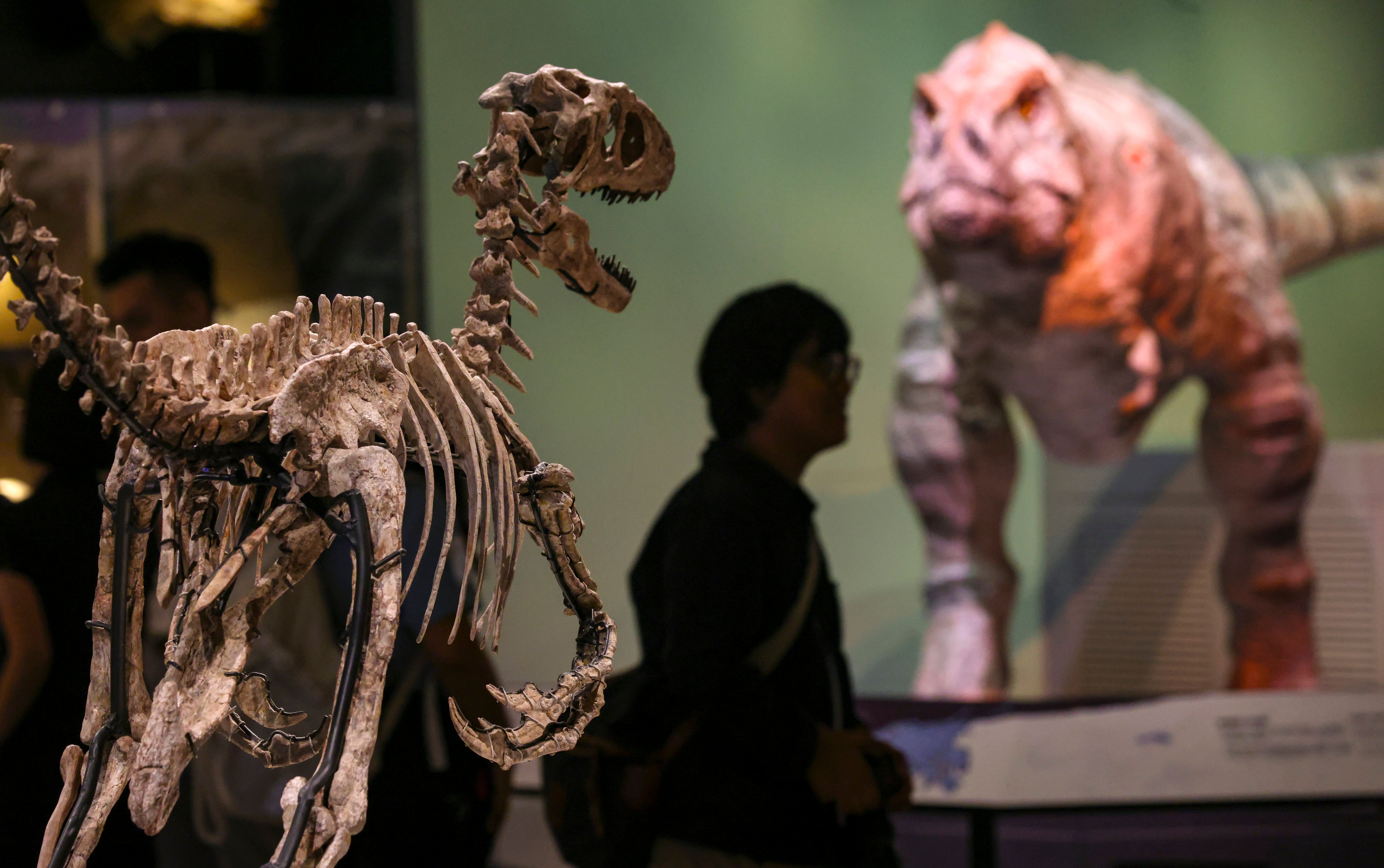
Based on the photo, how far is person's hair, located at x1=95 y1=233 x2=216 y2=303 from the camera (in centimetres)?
282

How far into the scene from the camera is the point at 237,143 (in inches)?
122

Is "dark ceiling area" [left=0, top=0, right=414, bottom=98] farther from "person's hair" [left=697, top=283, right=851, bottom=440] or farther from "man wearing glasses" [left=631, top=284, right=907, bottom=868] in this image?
"man wearing glasses" [left=631, top=284, right=907, bottom=868]

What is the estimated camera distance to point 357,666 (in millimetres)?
1368

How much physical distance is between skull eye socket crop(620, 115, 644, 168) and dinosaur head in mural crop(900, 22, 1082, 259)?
131 centimetres

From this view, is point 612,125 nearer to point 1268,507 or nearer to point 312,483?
point 312,483

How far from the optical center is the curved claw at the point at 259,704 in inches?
63.3

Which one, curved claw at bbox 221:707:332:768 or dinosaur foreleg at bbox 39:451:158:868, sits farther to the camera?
curved claw at bbox 221:707:332:768

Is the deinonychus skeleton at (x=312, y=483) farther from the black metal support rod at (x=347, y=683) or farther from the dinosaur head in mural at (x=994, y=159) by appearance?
the dinosaur head in mural at (x=994, y=159)

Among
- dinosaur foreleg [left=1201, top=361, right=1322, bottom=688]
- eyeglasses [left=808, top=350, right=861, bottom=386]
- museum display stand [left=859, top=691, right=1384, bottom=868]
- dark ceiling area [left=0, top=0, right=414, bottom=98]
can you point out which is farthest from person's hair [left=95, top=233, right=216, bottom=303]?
dinosaur foreleg [left=1201, top=361, right=1322, bottom=688]

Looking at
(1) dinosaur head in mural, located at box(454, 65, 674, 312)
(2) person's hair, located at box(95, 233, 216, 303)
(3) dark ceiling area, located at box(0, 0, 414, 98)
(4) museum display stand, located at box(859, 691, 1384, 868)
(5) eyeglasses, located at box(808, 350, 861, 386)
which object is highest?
(3) dark ceiling area, located at box(0, 0, 414, 98)


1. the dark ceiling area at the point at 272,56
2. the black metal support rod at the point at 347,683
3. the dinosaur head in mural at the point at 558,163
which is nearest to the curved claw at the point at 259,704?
the black metal support rod at the point at 347,683

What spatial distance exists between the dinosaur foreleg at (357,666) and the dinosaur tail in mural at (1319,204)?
302cm

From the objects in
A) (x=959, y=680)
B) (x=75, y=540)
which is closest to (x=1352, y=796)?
(x=959, y=680)

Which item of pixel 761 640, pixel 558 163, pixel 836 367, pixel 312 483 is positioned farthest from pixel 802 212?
pixel 312 483
